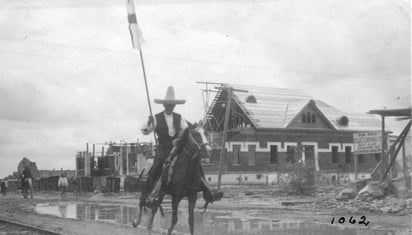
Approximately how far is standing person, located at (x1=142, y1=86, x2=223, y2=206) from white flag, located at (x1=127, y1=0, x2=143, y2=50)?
0.90m

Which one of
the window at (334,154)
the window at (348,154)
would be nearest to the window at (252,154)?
the window at (334,154)

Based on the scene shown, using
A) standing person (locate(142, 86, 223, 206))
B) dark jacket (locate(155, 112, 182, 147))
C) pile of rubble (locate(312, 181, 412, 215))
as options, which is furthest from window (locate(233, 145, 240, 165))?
dark jacket (locate(155, 112, 182, 147))

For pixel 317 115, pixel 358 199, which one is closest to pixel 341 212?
pixel 358 199

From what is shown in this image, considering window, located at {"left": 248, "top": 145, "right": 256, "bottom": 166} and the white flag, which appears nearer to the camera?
the white flag

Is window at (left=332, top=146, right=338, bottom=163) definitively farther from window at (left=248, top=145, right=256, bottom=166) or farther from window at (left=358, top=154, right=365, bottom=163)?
window at (left=248, top=145, right=256, bottom=166)

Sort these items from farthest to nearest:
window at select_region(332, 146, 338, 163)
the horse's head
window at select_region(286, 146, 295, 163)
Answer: window at select_region(332, 146, 338, 163)
window at select_region(286, 146, 295, 163)
the horse's head

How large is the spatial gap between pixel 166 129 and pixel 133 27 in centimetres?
171

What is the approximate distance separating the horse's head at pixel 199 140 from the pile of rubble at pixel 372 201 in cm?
817

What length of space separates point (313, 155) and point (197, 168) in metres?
39.6

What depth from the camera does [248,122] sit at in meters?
45.7

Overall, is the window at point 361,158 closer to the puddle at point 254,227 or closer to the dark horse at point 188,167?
the puddle at point 254,227

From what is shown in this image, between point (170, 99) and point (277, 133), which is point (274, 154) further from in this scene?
point (170, 99)

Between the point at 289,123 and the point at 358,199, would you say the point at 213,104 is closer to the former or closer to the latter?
the point at 289,123

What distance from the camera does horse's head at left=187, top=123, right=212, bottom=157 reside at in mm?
9359
